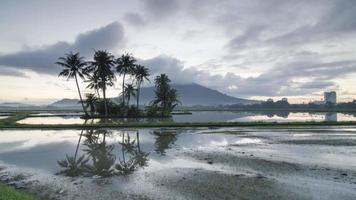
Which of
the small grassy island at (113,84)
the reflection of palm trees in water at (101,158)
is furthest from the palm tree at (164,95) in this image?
the reflection of palm trees in water at (101,158)

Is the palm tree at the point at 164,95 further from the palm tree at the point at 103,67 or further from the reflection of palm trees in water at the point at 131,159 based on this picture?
the reflection of palm trees in water at the point at 131,159

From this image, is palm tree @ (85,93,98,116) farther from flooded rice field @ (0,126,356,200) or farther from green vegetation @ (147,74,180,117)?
flooded rice field @ (0,126,356,200)

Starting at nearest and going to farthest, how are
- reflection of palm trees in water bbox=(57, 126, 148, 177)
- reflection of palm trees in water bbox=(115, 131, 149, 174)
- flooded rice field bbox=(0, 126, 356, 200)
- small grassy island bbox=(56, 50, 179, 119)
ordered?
flooded rice field bbox=(0, 126, 356, 200)
reflection of palm trees in water bbox=(57, 126, 148, 177)
reflection of palm trees in water bbox=(115, 131, 149, 174)
small grassy island bbox=(56, 50, 179, 119)

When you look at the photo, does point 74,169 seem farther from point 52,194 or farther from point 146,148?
point 146,148

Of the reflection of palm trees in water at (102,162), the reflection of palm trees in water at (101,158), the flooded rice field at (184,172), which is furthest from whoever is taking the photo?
the reflection of palm trees in water at (101,158)

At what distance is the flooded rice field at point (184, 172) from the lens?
11.7 metres

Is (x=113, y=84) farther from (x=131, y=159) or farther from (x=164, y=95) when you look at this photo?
(x=131, y=159)

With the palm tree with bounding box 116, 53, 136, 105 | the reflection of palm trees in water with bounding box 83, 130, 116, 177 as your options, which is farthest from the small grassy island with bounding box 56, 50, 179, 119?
the reflection of palm trees in water with bounding box 83, 130, 116, 177

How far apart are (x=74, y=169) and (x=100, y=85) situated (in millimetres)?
58067

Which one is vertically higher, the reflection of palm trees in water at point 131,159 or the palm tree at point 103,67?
the palm tree at point 103,67

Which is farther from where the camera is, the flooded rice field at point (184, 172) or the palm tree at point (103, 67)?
the palm tree at point (103, 67)

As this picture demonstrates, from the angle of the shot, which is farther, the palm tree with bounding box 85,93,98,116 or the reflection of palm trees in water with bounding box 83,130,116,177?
the palm tree with bounding box 85,93,98,116

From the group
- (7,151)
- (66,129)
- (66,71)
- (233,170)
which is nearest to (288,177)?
(233,170)

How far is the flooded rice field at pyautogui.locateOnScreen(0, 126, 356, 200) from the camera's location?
11680mm
